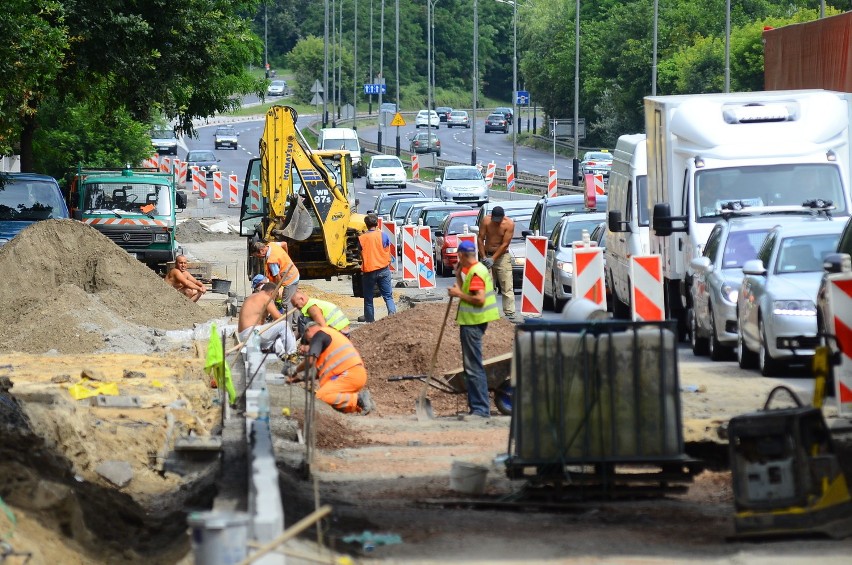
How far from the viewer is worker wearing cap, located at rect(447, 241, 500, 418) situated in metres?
14.3

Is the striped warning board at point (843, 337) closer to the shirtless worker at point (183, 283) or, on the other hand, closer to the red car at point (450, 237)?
the shirtless worker at point (183, 283)

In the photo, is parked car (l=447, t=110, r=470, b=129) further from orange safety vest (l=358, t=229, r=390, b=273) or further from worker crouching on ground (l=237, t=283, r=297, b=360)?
worker crouching on ground (l=237, t=283, r=297, b=360)

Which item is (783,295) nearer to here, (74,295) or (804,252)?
(804,252)

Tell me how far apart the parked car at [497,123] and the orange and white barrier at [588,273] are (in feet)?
316

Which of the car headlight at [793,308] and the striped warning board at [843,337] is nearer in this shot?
the striped warning board at [843,337]

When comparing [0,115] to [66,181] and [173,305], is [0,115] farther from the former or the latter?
[66,181]

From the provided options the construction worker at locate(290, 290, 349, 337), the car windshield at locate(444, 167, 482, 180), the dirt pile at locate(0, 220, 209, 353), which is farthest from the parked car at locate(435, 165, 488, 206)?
the construction worker at locate(290, 290, 349, 337)

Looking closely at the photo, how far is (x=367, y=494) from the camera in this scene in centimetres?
1033

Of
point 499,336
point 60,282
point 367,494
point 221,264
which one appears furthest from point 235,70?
point 367,494

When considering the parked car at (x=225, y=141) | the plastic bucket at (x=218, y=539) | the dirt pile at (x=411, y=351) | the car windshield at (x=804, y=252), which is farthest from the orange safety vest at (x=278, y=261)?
the parked car at (x=225, y=141)

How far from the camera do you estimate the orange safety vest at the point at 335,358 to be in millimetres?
14781

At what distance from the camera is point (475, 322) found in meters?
14.4

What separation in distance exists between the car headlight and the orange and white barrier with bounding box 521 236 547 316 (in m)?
5.91

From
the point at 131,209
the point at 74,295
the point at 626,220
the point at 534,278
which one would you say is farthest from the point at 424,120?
the point at 534,278
